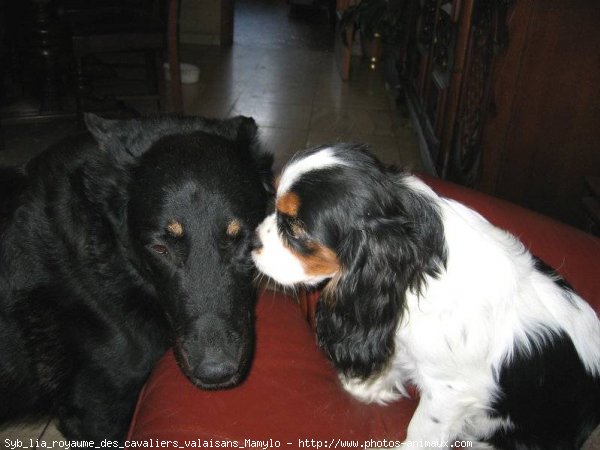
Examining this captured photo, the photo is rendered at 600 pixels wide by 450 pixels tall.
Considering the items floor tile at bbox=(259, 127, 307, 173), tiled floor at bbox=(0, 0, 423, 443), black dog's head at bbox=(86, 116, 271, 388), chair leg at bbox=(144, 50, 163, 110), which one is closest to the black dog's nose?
black dog's head at bbox=(86, 116, 271, 388)

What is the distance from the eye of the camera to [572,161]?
8.76 feet

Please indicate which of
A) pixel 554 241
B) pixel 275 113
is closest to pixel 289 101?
pixel 275 113

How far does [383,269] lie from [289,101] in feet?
15.0

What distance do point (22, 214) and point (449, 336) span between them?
1361 millimetres

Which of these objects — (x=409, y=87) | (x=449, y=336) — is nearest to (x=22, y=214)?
(x=449, y=336)

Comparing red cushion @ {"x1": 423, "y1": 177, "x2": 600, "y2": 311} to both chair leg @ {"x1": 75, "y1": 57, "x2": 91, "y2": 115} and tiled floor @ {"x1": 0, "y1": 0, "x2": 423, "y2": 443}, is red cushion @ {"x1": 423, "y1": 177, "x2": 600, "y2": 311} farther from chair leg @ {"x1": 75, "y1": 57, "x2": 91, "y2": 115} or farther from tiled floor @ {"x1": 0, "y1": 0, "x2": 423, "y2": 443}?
chair leg @ {"x1": 75, "y1": 57, "x2": 91, "y2": 115}

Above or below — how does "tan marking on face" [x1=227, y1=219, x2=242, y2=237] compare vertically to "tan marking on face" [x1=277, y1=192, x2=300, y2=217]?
below

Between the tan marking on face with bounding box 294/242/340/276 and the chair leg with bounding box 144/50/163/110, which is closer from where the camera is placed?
the tan marking on face with bounding box 294/242/340/276

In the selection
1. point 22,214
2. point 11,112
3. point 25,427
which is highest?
point 22,214

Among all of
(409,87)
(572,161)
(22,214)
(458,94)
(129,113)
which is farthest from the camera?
(409,87)

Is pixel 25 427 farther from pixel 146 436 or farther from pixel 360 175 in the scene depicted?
pixel 360 175

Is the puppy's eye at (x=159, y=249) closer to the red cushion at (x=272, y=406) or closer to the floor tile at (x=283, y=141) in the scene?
the red cushion at (x=272, y=406)

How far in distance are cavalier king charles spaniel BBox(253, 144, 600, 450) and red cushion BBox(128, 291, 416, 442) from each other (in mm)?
206

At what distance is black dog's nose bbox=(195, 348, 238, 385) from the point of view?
1.46m
